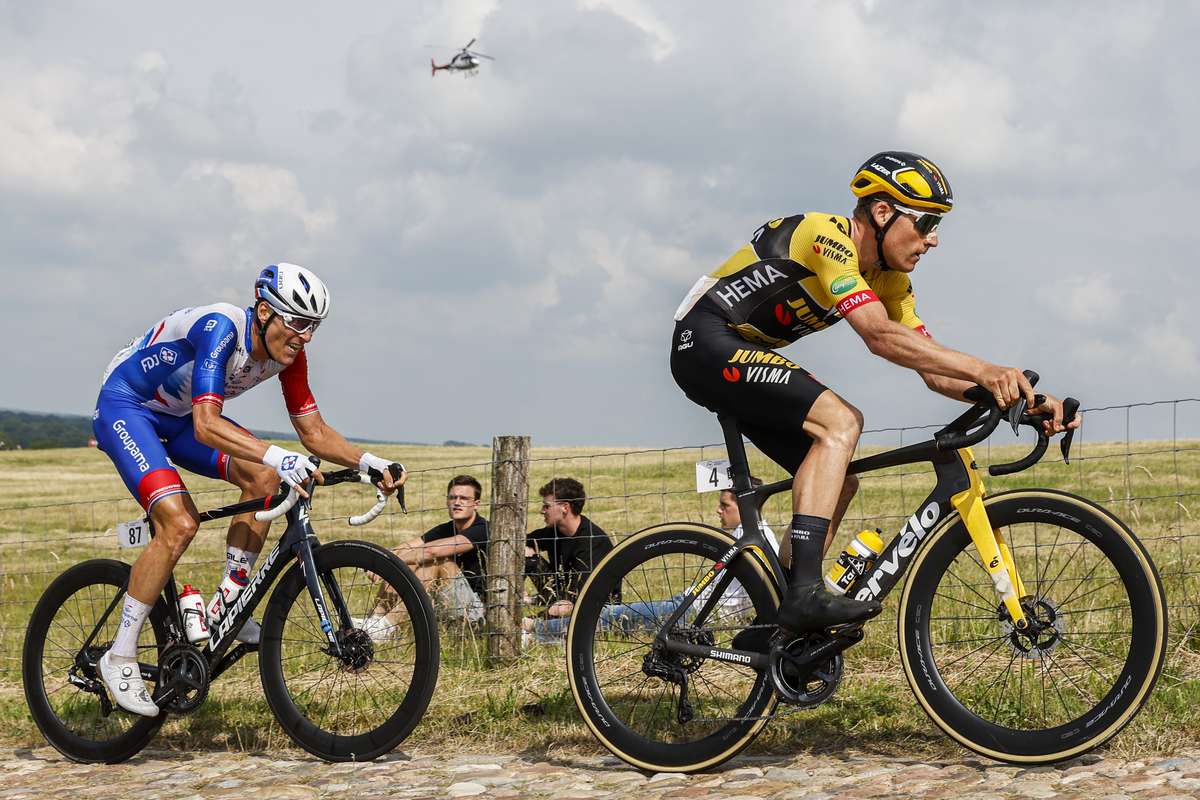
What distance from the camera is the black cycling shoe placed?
519 cm

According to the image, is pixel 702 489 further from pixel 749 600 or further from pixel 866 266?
pixel 866 266

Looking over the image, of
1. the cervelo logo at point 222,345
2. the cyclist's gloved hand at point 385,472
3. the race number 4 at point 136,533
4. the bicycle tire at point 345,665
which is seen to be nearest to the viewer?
the bicycle tire at point 345,665

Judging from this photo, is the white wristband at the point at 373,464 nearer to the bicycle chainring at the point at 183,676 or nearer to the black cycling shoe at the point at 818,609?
the bicycle chainring at the point at 183,676

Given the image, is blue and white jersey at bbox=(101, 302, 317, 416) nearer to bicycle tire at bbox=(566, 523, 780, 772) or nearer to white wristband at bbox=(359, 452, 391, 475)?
white wristband at bbox=(359, 452, 391, 475)

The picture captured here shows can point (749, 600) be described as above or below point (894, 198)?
below

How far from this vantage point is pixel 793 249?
5.55 metres

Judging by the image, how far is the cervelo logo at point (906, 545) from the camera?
5422mm

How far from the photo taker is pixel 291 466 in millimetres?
6051

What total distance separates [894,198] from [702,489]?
1.95 m

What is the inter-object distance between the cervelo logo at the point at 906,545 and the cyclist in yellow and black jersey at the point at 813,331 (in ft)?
0.74

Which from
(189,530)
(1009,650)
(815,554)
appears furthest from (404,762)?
(1009,650)

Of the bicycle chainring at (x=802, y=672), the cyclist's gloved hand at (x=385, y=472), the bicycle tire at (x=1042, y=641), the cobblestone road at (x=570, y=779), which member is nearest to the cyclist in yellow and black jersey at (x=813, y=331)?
the bicycle chainring at (x=802, y=672)

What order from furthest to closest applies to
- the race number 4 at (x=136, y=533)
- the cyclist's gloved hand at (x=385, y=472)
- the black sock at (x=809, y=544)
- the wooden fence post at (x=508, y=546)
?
the wooden fence post at (x=508, y=546) → the race number 4 at (x=136, y=533) → the cyclist's gloved hand at (x=385, y=472) → the black sock at (x=809, y=544)

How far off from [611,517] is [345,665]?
51.4ft
